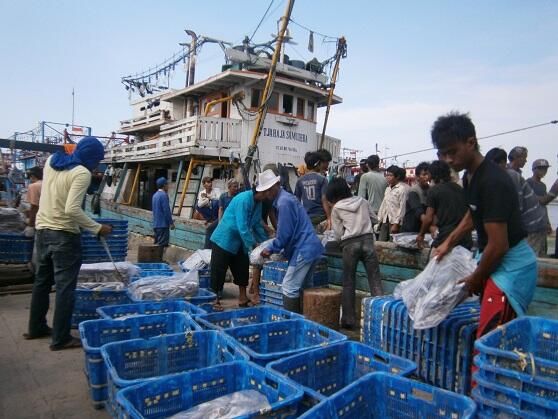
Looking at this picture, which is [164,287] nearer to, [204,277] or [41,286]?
[41,286]

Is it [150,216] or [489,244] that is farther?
[150,216]

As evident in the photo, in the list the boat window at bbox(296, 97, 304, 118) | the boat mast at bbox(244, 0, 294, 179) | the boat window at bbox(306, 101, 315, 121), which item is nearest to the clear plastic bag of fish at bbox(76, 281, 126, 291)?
the boat mast at bbox(244, 0, 294, 179)

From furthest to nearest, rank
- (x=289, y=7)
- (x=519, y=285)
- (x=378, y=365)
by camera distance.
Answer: (x=289, y=7) < (x=378, y=365) < (x=519, y=285)

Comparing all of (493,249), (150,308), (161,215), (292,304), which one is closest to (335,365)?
(493,249)

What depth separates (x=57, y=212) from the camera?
3922 millimetres

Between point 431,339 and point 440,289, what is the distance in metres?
0.58

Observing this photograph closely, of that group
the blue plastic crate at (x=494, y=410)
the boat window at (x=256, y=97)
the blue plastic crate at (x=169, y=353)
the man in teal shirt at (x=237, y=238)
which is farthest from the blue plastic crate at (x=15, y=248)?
the boat window at (x=256, y=97)

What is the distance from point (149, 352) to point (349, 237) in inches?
101

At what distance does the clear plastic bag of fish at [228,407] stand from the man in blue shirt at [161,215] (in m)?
6.87

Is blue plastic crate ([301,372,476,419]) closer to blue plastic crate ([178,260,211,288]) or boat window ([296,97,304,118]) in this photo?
blue plastic crate ([178,260,211,288])

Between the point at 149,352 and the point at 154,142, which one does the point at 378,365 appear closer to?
the point at 149,352

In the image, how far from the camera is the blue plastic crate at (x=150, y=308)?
377cm

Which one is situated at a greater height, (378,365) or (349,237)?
(349,237)

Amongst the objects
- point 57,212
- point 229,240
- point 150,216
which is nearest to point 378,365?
point 229,240
